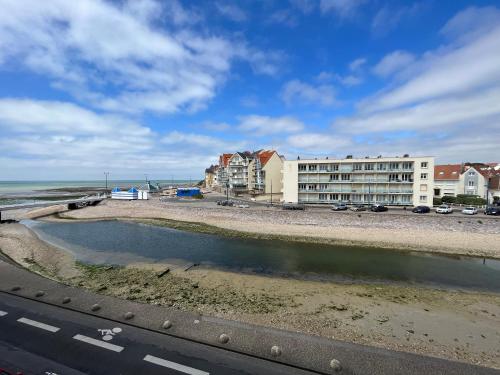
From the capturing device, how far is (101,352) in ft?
30.2

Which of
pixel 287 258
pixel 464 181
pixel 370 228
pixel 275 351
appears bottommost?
pixel 287 258

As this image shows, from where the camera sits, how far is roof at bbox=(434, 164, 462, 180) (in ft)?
216

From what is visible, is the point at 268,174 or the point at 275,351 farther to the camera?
the point at 268,174

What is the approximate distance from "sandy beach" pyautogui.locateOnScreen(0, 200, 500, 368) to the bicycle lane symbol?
4.07 metres

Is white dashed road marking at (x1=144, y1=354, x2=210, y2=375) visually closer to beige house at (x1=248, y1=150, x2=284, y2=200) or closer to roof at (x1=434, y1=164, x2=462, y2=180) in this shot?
beige house at (x1=248, y1=150, x2=284, y2=200)

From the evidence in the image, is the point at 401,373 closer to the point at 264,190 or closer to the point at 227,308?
the point at 227,308

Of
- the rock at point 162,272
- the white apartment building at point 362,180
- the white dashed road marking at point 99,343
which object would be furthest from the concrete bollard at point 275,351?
the white apartment building at point 362,180

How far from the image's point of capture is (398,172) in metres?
52.2

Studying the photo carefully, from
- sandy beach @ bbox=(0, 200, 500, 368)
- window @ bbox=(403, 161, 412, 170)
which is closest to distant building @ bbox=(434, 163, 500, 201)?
window @ bbox=(403, 161, 412, 170)

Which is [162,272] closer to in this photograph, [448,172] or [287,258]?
[287,258]

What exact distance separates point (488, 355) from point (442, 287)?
11346 millimetres

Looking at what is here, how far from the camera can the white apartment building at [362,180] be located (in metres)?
50.6

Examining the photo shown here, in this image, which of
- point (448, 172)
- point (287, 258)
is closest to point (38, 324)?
point (287, 258)

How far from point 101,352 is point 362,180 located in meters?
55.0
